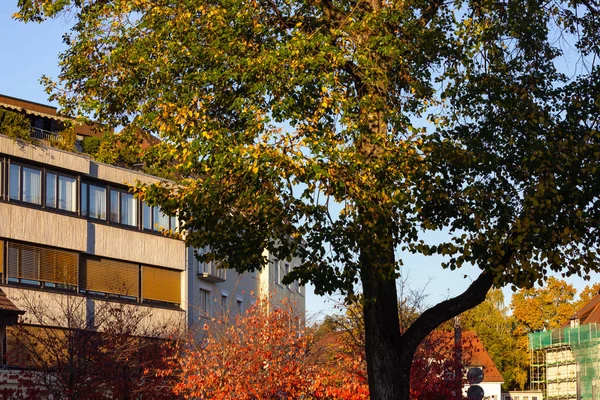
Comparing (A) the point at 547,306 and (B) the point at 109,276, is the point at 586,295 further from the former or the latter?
(B) the point at 109,276

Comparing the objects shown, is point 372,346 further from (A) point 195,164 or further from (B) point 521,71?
(B) point 521,71

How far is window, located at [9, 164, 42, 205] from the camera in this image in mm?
38312

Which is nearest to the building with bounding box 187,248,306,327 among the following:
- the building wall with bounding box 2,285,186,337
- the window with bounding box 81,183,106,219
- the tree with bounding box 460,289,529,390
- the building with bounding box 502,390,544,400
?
the building wall with bounding box 2,285,186,337

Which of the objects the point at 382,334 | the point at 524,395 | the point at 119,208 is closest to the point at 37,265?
the point at 119,208

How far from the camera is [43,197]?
3966cm

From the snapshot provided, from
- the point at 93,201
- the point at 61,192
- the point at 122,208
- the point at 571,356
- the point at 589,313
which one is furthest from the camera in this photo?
the point at 589,313

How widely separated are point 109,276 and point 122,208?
9.36 feet

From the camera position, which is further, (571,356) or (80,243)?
(571,356)

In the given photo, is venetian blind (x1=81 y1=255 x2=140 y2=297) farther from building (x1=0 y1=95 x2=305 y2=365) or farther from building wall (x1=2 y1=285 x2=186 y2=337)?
building wall (x1=2 y1=285 x2=186 y2=337)

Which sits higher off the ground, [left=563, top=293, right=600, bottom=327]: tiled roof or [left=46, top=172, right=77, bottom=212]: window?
[left=46, top=172, right=77, bottom=212]: window

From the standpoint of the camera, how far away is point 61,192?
40.6m

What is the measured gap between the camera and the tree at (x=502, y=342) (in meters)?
96.4

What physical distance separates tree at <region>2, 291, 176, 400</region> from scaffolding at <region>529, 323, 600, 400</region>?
48.1m

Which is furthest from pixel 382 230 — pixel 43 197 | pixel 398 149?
pixel 43 197
